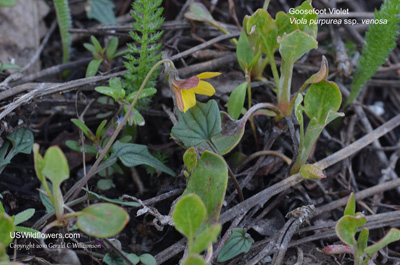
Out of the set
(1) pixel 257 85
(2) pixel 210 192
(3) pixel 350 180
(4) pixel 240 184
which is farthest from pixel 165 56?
(3) pixel 350 180

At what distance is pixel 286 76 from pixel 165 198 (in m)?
0.84

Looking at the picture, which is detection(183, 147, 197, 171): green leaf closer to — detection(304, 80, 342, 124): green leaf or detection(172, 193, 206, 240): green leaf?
detection(172, 193, 206, 240): green leaf

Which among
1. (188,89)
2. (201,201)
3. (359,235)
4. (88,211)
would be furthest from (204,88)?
(359,235)

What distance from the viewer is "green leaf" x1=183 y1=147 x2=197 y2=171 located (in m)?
1.75

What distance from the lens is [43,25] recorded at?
2832 millimetres

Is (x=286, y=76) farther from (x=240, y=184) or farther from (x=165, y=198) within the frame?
(x=165, y=198)

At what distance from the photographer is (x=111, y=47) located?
2400 millimetres

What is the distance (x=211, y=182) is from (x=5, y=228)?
747 millimetres

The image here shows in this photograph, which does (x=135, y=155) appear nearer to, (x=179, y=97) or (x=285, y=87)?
(x=179, y=97)

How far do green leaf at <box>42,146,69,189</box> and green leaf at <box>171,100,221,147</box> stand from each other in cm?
63

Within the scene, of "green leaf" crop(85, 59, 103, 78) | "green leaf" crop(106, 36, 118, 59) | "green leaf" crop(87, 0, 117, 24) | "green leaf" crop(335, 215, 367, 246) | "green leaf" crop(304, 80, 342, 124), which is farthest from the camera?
"green leaf" crop(87, 0, 117, 24)

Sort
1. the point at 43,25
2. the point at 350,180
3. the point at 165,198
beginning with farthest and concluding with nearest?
the point at 43,25 < the point at 350,180 < the point at 165,198

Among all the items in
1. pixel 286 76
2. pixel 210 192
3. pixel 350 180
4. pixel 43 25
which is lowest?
pixel 350 180

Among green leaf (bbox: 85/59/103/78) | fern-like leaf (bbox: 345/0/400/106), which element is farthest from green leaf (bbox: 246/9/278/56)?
green leaf (bbox: 85/59/103/78)
